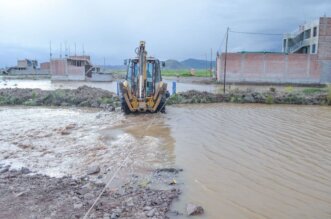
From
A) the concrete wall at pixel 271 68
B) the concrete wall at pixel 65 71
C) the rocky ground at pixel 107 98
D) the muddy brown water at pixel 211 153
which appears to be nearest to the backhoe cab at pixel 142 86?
the muddy brown water at pixel 211 153

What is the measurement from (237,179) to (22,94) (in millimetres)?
18838

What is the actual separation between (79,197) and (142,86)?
31.7 feet

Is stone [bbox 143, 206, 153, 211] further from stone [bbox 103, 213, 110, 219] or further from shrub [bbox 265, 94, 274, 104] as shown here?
shrub [bbox 265, 94, 274, 104]

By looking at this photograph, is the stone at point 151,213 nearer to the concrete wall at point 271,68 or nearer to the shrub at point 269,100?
the shrub at point 269,100

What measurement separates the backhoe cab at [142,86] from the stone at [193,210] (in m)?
9.95

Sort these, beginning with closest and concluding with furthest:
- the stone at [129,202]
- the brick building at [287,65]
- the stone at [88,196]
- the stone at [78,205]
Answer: the stone at [78,205] < the stone at [129,202] < the stone at [88,196] < the brick building at [287,65]

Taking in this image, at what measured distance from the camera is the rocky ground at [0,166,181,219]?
15.6 feet

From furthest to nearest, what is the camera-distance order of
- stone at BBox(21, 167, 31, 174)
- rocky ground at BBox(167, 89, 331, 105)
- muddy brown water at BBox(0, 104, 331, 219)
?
rocky ground at BBox(167, 89, 331, 105) < stone at BBox(21, 167, 31, 174) < muddy brown water at BBox(0, 104, 331, 219)

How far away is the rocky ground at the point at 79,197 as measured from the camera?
15.6 ft

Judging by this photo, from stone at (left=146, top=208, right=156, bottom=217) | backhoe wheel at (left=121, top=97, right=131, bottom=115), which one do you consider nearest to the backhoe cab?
backhoe wheel at (left=121, top=97, right=131, bottom=115)

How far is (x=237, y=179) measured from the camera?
21.4ft

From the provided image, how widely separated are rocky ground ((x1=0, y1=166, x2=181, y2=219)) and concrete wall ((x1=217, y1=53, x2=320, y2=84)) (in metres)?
42.4

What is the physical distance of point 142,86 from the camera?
14.7m

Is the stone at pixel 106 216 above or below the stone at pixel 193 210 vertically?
above
